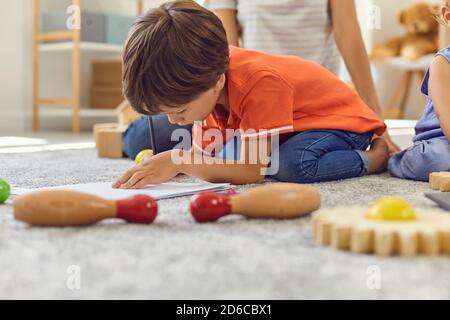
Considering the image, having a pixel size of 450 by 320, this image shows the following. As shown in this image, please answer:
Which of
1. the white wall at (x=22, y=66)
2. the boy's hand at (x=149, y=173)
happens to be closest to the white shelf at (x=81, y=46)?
the white wall at (x=22, y=66)

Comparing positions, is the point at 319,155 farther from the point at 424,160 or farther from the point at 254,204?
the point at 254,204

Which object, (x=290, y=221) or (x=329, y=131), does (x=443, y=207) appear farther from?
(x=329, y=131)

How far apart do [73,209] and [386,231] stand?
309 millimetres

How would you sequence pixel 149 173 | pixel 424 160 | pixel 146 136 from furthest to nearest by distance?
pixel 146 136, pixel 424 160, pixel 149 173

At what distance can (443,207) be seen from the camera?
0.77m

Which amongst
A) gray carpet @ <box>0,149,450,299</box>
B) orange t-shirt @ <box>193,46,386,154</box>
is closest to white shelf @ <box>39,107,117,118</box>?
orange t-shirt @ <box>193,46,386,154</box>

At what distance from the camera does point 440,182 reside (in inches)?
38.8

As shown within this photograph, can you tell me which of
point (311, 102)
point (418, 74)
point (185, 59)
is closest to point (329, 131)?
point (311, 102)

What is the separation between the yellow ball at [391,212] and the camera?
0.60m

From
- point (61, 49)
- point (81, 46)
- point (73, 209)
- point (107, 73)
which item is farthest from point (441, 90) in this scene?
point (107, 73)

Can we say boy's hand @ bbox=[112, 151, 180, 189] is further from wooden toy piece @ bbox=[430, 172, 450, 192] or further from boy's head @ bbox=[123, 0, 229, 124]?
wooden toy piece @ bbox=[430, 172, 450, 192]

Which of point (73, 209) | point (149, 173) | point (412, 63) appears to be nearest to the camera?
point (73, 209)

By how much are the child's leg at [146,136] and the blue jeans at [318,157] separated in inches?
8.7

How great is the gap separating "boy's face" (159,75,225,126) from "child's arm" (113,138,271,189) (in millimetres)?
54
